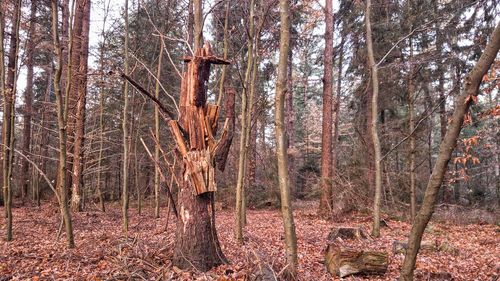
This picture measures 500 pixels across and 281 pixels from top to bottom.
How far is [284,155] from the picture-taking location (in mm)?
4383

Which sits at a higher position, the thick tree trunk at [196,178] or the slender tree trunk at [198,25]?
the slender tree trunk at [198,25]

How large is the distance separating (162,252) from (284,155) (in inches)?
106

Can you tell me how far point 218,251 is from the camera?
508 centimetres

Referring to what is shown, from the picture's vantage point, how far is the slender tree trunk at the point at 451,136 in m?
2.43

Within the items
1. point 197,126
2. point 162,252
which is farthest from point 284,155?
point 162,252

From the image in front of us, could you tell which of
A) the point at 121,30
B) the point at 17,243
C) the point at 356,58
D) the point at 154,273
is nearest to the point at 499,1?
the point at 356,58

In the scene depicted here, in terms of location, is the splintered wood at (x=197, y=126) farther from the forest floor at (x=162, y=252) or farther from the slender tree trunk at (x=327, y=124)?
the slender tree trunk at (x=327, y=124)

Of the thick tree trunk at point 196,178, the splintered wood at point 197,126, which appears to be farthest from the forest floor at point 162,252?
the splintered wood at point 197,126

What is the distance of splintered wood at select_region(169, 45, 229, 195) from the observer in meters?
4.82

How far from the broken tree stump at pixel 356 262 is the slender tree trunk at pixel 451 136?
251cm

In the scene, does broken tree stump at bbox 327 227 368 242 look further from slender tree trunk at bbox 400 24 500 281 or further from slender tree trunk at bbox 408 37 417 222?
slender tree trunk at bbox 400 24 500 281

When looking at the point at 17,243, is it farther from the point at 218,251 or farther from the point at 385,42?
the point at 385,42

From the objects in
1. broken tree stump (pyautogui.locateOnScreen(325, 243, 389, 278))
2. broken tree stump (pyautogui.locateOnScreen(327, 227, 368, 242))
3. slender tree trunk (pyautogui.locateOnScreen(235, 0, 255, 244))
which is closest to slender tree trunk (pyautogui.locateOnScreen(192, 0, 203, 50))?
slender tree trunk (pyautogui.locateOnScreen(235, 0, 255, 244))

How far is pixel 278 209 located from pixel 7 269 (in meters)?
11.9
